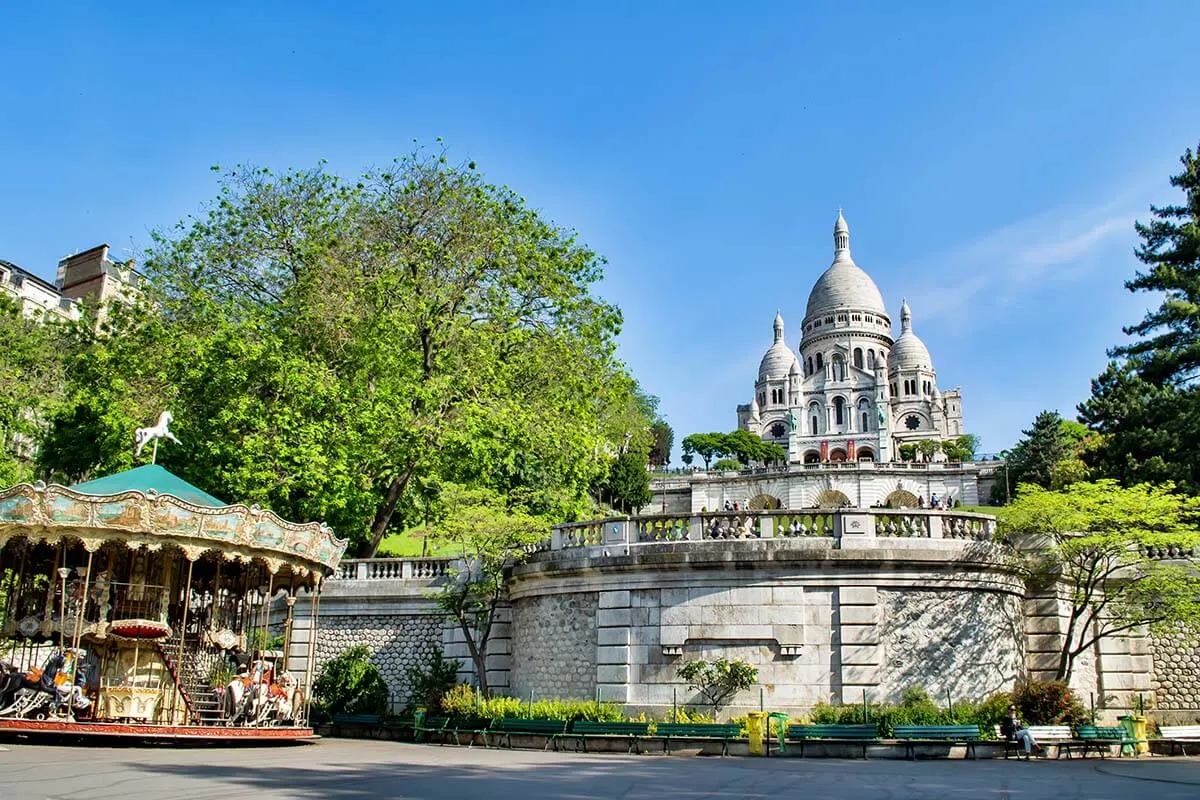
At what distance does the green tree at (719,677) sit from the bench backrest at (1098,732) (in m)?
6.54

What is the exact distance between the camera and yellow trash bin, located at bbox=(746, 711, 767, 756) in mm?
20562

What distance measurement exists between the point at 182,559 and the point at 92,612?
7.27 ft

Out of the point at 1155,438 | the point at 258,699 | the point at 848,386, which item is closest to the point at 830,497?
the point at 1155,438

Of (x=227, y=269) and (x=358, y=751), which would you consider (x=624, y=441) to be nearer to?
(x=227, y=269)

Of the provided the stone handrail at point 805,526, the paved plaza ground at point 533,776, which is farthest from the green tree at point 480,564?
the paved plaza ground at point 533,776

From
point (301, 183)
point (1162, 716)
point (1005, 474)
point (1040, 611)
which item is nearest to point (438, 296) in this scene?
point (301, 183)

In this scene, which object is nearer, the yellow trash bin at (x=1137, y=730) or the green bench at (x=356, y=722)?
the yellow trash bin at (x=1137, y=730)

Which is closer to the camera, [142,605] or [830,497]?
[142,605]

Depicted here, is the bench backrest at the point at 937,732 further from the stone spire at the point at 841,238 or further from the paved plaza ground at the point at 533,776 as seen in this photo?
the stone spire at the point at 841,238

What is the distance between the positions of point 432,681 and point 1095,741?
634 inches

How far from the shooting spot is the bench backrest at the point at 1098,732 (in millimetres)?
20883

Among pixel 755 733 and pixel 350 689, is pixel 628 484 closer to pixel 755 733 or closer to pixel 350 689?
pixel 350 689

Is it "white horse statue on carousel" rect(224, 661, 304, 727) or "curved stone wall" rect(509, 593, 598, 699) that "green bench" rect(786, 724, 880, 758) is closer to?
"curved stone wall" rect(509, 593, 598, 699)

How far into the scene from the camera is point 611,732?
21922 mm
